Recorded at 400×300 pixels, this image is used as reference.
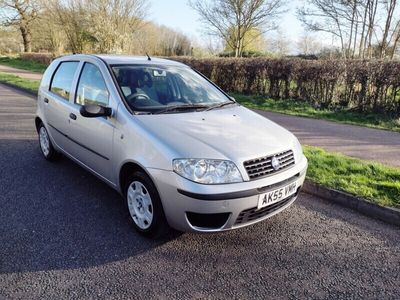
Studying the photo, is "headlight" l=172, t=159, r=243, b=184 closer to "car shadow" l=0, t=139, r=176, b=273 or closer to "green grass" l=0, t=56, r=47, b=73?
"car shadow" l=0, t=139, r=176, b=273

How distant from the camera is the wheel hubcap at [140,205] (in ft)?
10.1

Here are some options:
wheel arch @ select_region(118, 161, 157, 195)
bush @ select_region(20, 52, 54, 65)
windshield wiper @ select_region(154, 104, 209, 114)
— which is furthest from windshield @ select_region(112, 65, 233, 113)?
bush @ select_region(20, 52, 54, 65)

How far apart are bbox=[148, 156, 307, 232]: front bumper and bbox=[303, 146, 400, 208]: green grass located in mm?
1661

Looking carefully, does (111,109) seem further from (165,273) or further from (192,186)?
(165,273)

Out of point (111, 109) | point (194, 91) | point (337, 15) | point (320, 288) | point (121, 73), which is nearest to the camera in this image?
point (320, 288)

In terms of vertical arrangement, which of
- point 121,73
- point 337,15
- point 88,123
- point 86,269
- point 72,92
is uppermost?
point 337,15

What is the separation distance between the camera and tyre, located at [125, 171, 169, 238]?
115 inches

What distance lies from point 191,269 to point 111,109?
177 centimetres

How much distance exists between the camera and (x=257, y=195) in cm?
277

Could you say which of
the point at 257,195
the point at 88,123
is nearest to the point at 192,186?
the point at 257,195

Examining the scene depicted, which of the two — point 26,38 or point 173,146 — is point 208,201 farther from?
point 26,38

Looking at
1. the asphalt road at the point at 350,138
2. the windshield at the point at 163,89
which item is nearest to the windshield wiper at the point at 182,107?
the windshield at the point at 163,89

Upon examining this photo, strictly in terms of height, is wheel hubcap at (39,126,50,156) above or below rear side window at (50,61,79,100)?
below

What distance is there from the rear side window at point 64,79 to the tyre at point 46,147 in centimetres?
80
